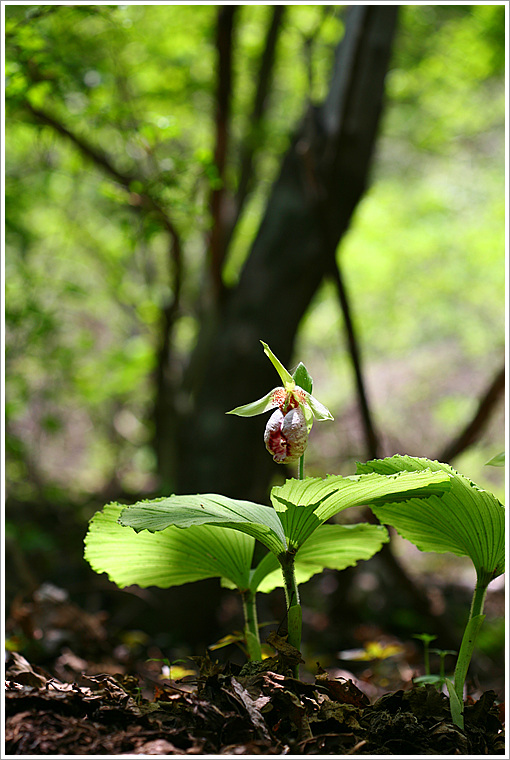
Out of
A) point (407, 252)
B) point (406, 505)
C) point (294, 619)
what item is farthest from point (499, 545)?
point (407, 252)

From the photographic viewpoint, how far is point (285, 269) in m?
2.31

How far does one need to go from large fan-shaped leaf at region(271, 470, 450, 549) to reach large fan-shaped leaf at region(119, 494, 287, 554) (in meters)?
0.02

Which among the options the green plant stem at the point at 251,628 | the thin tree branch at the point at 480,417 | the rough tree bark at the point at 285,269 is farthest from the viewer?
the thin tree branch at the point at 480,417

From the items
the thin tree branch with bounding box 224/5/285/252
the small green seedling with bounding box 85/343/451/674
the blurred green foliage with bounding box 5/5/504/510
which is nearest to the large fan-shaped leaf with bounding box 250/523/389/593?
the small green seedling with bounding box 85/343/451/674

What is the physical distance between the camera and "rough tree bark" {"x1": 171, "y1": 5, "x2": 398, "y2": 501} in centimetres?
229

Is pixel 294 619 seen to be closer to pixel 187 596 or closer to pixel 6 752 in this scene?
pixel 6 752

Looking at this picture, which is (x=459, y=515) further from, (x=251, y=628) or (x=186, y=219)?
(x=186, y=219)

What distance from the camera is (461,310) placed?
638 centimetres

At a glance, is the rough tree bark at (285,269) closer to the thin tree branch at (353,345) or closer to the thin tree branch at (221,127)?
the thin tree branch at (221,127)

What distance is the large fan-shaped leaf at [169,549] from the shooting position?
820 mm

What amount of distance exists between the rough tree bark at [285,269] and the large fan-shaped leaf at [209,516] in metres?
1.52

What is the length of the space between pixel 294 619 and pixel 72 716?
0.97 feet

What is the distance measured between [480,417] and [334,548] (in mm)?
1772

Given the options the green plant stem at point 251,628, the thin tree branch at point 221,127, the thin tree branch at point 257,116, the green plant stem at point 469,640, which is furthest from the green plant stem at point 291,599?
the thin tree branch at point 257,116
